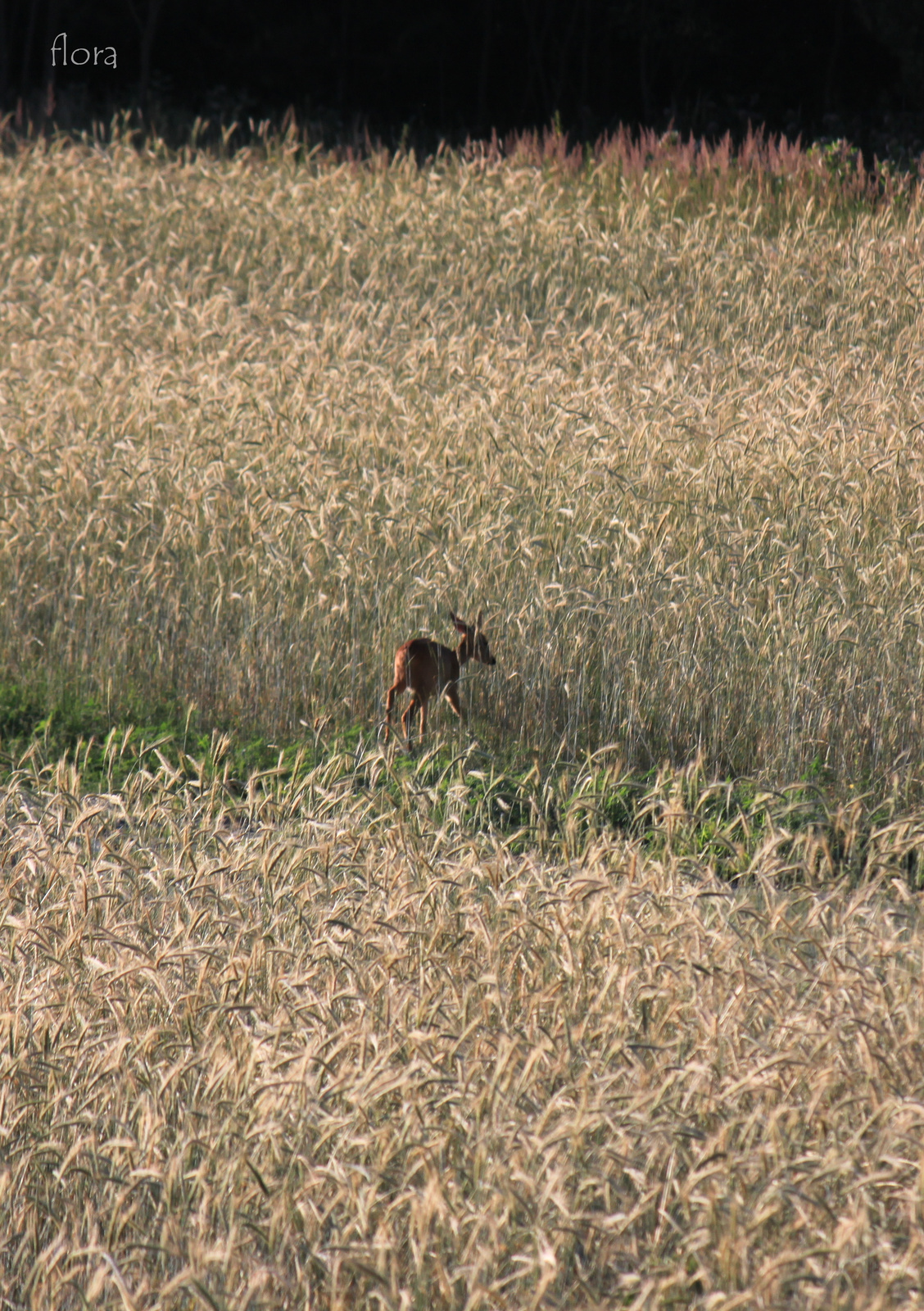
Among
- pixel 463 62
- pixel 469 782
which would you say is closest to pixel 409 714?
pixel 469 782

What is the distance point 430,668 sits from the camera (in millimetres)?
4547

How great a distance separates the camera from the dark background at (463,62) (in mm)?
23672

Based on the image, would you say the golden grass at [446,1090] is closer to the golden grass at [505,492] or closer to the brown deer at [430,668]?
the brown deer at [430,668]

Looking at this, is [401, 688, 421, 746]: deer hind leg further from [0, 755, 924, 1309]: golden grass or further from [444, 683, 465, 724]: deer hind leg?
[0, 755, 924, 1309]: golden grass

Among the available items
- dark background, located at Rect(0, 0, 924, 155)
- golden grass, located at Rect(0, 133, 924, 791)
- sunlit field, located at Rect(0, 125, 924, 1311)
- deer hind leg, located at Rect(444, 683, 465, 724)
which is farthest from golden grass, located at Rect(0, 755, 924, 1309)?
dark background, located at Rect(0, 0, 924, 155)

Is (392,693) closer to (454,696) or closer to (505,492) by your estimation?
(454,696)

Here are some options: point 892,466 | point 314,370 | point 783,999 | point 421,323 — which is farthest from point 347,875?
point 421,323

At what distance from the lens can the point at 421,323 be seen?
10219mm

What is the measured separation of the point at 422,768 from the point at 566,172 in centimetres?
1029

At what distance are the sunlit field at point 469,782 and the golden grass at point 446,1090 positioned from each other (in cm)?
2

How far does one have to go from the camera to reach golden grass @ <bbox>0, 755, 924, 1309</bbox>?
6.79ft

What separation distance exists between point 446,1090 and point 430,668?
2.21 meters

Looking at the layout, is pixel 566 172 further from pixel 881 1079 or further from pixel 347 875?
pixel 881 1079

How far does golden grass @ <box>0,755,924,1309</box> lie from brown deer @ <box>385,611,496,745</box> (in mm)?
1169
